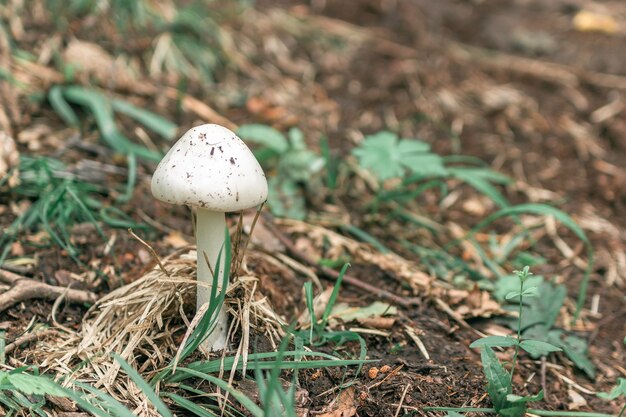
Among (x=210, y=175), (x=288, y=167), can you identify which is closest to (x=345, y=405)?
(x=210, y=175)

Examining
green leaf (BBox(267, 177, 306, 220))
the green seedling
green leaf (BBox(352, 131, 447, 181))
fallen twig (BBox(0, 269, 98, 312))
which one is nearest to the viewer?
fallen twig (BBox(0, 269, 98, 312))

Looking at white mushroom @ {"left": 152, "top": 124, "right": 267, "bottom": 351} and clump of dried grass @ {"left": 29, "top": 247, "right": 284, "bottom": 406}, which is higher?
white mushroom @ {"left": 152, "top": 124, "right": 267, "bottom": 351}

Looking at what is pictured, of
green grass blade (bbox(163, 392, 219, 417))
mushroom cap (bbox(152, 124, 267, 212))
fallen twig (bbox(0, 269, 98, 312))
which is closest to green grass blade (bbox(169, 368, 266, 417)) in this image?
green grass blade (bbox(163, 392, 219, 417))

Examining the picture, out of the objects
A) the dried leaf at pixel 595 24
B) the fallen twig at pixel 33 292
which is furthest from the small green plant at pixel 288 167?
the dried leaf at pixel 595 24

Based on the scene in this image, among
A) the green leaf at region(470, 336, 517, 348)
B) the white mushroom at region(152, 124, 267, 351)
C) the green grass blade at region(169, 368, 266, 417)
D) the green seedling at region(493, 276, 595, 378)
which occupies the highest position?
the white mushroom at region(152, 124, 267, 351)

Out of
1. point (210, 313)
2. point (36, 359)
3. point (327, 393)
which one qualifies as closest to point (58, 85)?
point (36, 359)

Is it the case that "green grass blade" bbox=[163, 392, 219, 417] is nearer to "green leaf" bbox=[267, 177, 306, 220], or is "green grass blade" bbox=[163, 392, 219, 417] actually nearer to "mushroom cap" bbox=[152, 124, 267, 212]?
"mushroom cap" bbox=[152, 124, 267, 212]
